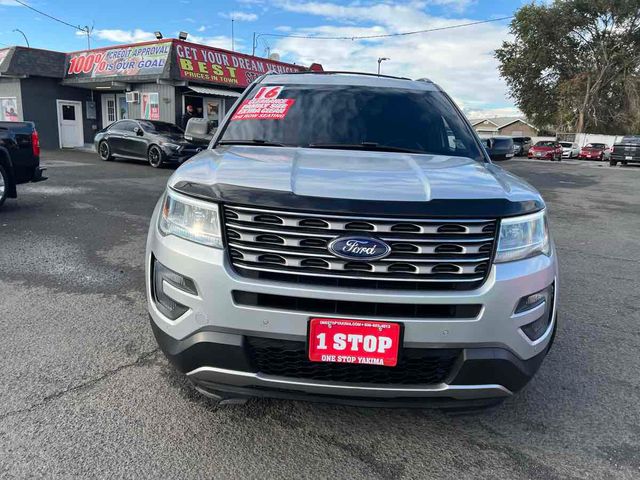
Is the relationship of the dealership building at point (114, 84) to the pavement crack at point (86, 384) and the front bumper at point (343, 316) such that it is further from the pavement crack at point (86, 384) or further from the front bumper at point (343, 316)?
the front bumper at point (343, 316)

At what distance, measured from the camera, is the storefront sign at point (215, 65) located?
17797 millimetres

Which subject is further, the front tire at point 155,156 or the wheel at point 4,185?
the front tire at point 155,156

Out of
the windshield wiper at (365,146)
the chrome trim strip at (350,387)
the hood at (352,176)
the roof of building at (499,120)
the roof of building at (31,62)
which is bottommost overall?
the chrome trim strip at (350,387)

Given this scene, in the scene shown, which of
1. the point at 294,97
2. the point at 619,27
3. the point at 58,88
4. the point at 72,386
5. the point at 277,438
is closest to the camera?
the point at 277,438

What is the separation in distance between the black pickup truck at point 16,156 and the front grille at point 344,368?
259 inches

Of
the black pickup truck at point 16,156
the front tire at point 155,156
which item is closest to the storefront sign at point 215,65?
the front tire at point 155,156

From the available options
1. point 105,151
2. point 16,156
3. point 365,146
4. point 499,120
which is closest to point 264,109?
point 365,146

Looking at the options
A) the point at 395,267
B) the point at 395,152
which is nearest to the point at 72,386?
the point at 395,267

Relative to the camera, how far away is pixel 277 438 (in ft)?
7.45

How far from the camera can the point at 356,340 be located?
1910mm

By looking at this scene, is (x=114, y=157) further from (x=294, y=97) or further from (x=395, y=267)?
(x=395, y=267)

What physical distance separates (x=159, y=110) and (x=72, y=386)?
18.0 metres

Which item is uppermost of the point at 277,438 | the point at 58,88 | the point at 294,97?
the point at 58,88

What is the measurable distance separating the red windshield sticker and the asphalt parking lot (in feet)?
5.58
